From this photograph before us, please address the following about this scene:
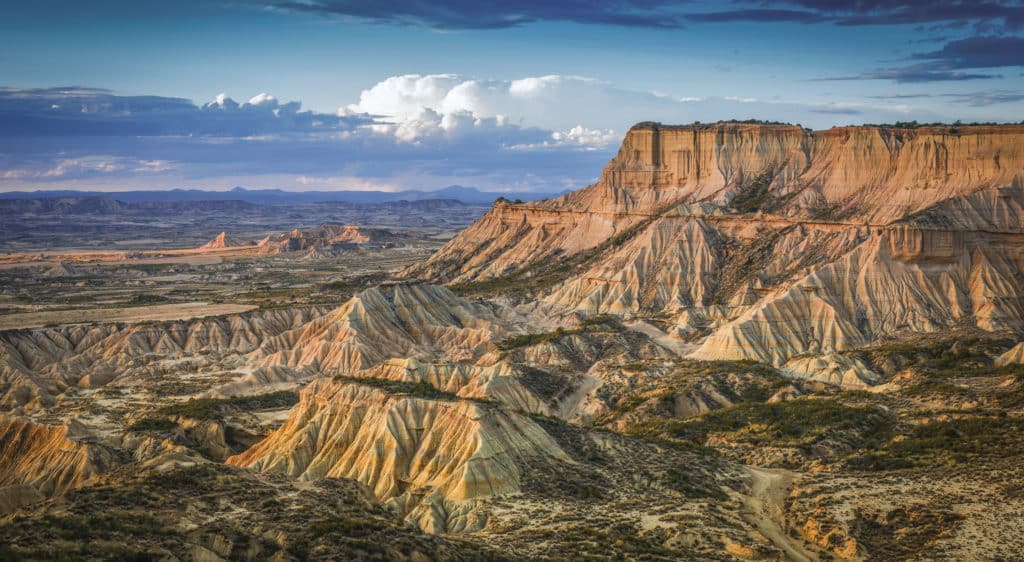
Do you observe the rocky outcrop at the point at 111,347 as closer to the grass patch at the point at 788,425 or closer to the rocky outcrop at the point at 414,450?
the rocky outcrop at the point at 414,450

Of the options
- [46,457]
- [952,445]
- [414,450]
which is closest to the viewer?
[414,450]

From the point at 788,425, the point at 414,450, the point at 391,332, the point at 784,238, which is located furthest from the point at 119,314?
the point at 788,425

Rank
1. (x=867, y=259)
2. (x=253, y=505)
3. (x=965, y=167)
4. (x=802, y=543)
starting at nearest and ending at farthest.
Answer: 1. (x=253, y=505)
2. (x=802, y=543)
3. (x=867, y=259)
4. (x=965, y=167)

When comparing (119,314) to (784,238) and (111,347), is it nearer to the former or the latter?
(111,347)


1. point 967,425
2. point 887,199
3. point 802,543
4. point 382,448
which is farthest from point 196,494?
point 887,199

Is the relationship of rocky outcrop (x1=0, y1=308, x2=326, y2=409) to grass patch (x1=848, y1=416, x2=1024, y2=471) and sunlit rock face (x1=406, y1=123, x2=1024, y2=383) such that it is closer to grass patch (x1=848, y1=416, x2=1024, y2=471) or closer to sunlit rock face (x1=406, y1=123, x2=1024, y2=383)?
sunlit rock face (x1=406, y1=123, x2=1024, y2=383)

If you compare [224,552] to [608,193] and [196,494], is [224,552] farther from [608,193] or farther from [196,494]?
[608,193]

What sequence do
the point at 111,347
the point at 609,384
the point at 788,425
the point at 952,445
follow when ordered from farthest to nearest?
the point at 111,347 < the point at 609,384 < the point at 788,425 < the point at 952,445
